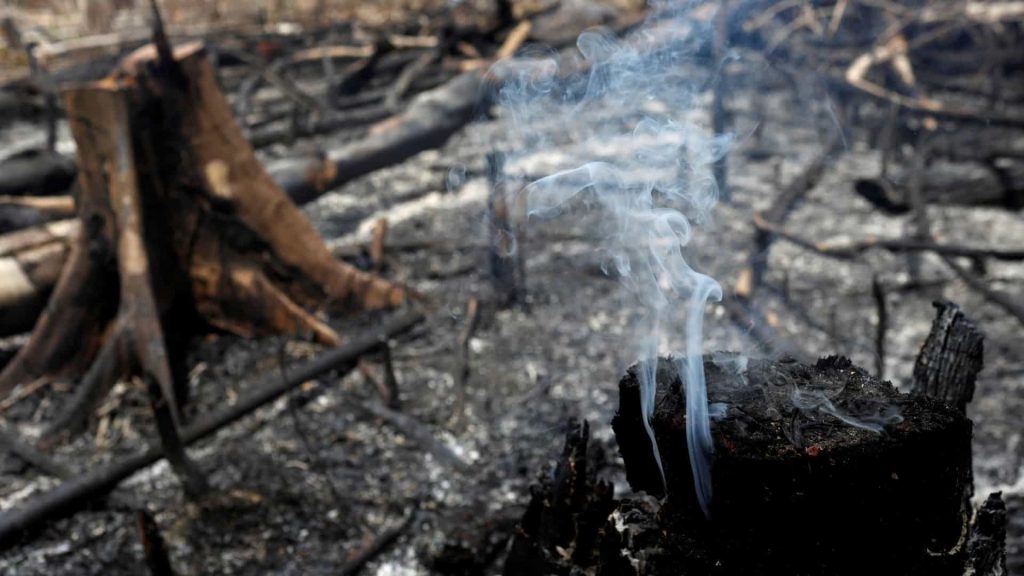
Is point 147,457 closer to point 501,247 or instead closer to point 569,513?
point 569,513

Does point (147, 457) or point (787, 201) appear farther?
point (787, 201)

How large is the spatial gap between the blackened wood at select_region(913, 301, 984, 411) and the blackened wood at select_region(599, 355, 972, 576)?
672 millimetres

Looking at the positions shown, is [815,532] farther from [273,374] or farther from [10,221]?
[10,221]

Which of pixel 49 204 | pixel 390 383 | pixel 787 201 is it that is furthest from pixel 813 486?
pixel 49 204

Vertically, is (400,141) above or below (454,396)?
above

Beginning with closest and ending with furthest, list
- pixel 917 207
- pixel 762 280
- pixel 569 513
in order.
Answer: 1. pixel 569 513
2. pixel 762 280
3. pixel 917 207

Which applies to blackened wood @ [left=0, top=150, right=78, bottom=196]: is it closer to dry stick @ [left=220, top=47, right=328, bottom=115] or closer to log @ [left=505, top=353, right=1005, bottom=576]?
dry stick @ [left=220, top=47, right=328, bottom=115]

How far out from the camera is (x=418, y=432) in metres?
4.02

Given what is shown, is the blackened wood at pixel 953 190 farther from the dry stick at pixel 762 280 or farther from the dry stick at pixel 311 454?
the dry stick at pixel 311 454

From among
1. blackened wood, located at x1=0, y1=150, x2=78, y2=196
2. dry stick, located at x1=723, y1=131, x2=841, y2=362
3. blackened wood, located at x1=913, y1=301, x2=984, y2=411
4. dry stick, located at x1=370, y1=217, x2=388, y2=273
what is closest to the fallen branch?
dry stick, located at x1=370, y1=217, x2=388, y2=273

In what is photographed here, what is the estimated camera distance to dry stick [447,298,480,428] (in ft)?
13.7

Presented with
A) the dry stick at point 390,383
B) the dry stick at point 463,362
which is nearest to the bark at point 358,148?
the dry stick at point 463,362

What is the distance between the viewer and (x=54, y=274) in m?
4.90

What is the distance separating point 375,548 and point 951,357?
2340mm
